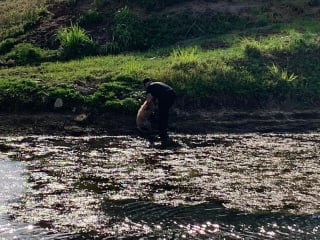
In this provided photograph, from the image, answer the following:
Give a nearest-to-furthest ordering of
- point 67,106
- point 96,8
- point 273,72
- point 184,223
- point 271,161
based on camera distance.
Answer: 1. point 184,223
2. point 271,161
3. point 67,106
4. point 273,72
5. point 96,8

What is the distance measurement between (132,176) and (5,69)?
10108 millimetres

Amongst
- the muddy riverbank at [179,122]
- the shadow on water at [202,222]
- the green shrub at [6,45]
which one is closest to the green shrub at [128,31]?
the green shrub at [6,45]

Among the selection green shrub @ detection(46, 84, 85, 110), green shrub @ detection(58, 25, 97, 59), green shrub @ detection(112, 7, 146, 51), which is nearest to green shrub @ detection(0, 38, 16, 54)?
green shrub @ detection(58, 25, 97, 59)

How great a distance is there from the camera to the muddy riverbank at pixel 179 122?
19.1 meters

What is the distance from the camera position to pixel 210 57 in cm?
2328

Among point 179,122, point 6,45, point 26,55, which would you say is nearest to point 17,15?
point 6,45

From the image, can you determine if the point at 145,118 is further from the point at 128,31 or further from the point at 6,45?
the point at 6,45

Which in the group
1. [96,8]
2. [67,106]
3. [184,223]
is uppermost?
[96,8]

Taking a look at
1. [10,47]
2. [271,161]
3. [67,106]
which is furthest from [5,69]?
[271,161]

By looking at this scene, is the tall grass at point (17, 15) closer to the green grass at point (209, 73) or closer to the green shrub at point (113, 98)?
the green grass at point (209, 73)

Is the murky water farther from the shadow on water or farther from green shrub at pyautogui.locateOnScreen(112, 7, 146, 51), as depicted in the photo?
green shrub at pyautogui.locateOnScreen(112, 7, 146, 51)

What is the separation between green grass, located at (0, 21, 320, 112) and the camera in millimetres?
20891

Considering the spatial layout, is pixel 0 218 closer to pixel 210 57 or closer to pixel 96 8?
pixel 210 57

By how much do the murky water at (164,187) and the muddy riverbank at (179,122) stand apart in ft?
1.60
